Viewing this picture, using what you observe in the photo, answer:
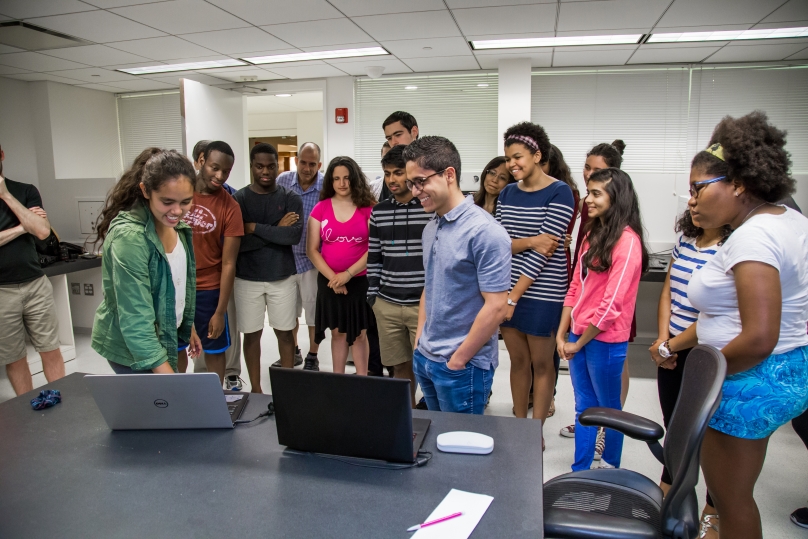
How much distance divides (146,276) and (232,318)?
1.69m

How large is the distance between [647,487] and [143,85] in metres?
6.61

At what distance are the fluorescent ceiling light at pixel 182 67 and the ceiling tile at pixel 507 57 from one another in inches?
91.1

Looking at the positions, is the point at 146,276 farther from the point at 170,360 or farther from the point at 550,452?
the point at 550,452

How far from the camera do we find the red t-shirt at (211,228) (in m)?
2.80

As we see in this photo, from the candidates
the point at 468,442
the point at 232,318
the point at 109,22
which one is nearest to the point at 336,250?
the point at 232,318

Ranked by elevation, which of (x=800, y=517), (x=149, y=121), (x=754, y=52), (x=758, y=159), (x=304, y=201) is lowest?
(x=800, y=517)

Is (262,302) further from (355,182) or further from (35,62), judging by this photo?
(35,62)

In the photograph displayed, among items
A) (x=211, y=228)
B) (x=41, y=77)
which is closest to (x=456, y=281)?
(x=211, y=228)

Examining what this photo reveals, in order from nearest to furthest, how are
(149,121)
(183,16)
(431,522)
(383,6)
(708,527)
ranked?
(431,522)
(708,527)
(383,6)
(183,16)
(149,121)

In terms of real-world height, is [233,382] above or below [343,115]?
below

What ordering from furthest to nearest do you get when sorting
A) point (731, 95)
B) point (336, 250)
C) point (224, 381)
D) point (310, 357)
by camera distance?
point (731, 95)
point (310, 357)
point (224, 381)
point (336, 250)

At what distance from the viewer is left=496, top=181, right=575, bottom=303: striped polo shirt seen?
2.44 metres

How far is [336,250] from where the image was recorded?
2.97 m

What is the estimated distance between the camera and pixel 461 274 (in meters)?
1.76
